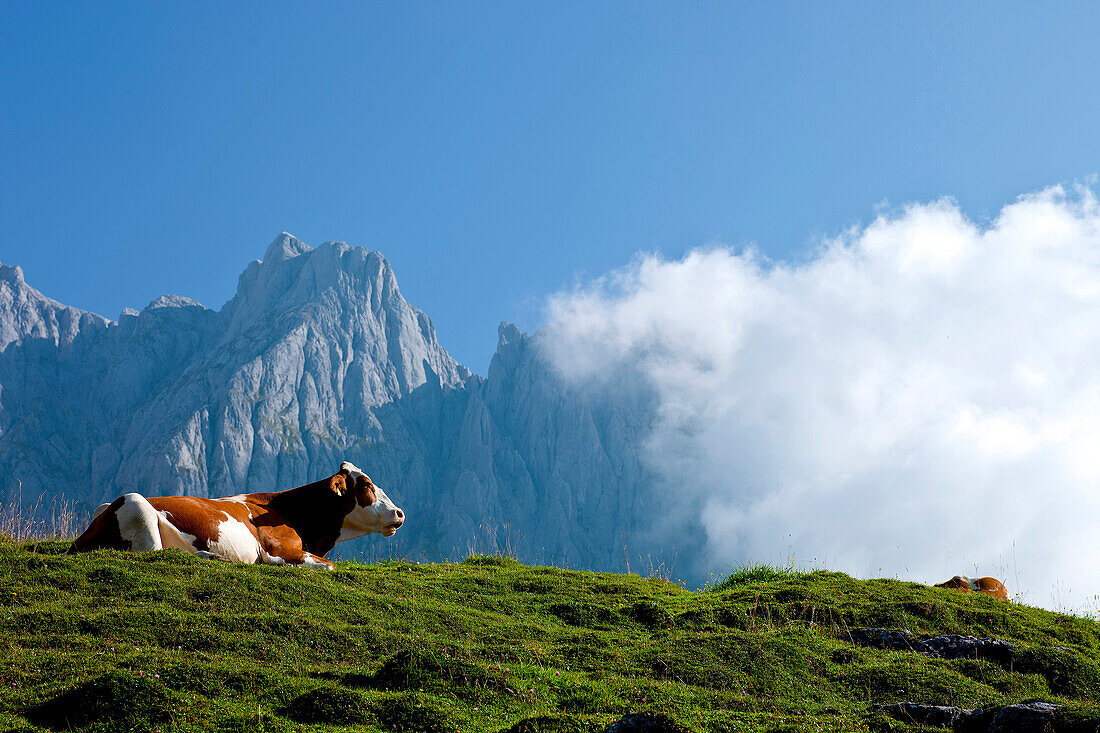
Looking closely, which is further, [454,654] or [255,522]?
[255,522]

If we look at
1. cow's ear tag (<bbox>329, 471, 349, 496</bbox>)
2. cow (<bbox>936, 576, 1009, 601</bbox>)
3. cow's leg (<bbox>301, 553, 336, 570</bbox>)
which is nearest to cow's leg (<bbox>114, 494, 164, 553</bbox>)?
cow's leg (<bbox>301, 553, 336, 570</bbox>)

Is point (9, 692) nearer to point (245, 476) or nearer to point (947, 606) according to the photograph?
point (947, 606)

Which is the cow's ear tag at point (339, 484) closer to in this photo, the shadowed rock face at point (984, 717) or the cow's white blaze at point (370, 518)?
the cow's white blaze at point (370, 518)

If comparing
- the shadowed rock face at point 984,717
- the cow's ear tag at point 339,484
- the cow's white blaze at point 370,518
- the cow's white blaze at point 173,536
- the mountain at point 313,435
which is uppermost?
the mountain at point 313,435

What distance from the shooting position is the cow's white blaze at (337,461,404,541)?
14.8 metres

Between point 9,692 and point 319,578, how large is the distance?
531 centimetres

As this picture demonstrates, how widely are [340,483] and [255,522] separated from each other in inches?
74.2

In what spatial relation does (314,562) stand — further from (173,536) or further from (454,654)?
(454,654)

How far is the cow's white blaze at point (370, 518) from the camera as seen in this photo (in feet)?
48.6

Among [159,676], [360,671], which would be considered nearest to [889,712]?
[360,671]

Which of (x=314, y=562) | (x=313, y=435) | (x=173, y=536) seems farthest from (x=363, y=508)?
(x=313, y=435)

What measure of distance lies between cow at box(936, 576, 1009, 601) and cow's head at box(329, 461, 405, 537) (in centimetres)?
1237

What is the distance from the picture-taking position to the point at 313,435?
17988 centimetres

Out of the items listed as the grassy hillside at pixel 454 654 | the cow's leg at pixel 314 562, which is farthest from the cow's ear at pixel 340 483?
the grassy hillside at pixel 454 654
